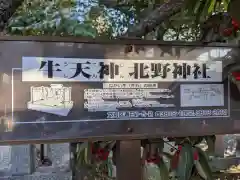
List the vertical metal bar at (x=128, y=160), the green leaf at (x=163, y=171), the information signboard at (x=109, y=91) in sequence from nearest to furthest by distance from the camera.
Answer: the information signboard at (x=109, y=91) → the vertical metal bar at (x=128, y=160) → the green leaf at (x=163, y=171)

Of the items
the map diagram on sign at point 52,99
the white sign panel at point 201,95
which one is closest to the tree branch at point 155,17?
the white sign panel at point 201,95

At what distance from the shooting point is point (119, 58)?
1.59 metres

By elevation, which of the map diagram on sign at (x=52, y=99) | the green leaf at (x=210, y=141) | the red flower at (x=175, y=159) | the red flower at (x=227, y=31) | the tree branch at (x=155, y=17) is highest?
the tree branch at (x=155, y=17)

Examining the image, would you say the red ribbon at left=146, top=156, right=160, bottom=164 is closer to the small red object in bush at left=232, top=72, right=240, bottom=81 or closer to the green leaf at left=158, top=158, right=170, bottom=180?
the green leaf at left=158, top=158, right=170, bottom=180

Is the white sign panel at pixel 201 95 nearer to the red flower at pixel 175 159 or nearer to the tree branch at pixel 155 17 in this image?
the red flower at pixel 175 159

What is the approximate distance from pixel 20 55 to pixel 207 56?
82cm

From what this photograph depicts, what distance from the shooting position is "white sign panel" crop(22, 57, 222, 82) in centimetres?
147

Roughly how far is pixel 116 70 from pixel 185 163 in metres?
0.51

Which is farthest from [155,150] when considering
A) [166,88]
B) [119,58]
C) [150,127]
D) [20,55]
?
[20,55]

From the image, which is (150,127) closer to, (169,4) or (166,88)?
(166,88)

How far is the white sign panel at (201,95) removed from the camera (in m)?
1.66

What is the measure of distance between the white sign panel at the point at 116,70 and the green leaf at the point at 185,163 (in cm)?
31

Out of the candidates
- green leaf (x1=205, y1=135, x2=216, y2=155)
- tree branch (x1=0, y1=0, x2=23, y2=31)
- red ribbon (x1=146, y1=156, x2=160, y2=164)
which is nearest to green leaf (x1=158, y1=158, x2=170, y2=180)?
red ribbon (x1=146, y1=156, x2=160, y2=164)

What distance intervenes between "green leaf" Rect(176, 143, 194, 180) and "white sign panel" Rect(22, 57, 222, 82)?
0.31 m
